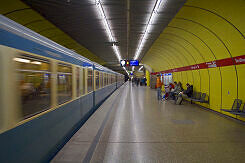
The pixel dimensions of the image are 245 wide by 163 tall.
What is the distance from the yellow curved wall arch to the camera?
5.39 meters

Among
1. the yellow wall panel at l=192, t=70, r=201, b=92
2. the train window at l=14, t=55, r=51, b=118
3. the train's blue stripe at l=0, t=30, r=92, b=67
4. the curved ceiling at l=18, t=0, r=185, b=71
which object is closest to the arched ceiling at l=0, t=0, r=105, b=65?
the curved ceiling at l=18, t=0, r=185, b=71

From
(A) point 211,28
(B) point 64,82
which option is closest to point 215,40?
(A) point 211,28

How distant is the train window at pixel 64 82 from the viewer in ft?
11.6

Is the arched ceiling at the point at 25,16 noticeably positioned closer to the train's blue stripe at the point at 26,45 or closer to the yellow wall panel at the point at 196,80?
the train's blue stripe at the point at 26,45

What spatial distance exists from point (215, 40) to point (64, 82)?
6879 mm

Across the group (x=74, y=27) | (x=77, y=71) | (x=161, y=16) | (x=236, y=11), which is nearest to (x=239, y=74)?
(x=236, y=11)

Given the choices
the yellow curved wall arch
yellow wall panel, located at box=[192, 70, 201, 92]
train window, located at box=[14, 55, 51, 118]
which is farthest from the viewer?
yellow wall panel, located at box=[192, 70, 201, 92]

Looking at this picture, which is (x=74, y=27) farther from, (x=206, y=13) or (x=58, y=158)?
(x=58, y=158)

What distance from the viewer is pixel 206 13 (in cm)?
600

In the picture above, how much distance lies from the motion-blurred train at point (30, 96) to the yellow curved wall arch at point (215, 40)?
5.55 meters

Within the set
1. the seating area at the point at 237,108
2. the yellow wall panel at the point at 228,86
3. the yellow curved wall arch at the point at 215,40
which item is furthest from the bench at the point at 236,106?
the yellow wall panel at the point at 228,86

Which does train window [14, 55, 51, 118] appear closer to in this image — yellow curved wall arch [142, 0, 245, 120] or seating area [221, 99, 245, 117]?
yellow curved wall arch [142, 0, 245, 120]

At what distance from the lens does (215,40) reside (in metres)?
6.91

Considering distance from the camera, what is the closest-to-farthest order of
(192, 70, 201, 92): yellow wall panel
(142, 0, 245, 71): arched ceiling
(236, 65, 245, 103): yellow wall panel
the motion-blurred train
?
1. the motion-blurred train
2. (142, 0, 245, 71): arched ceiling
3. (236, 65, 245, 103): yellow wall panel
4. (192, 70, 201, 92): yellow wall panel
